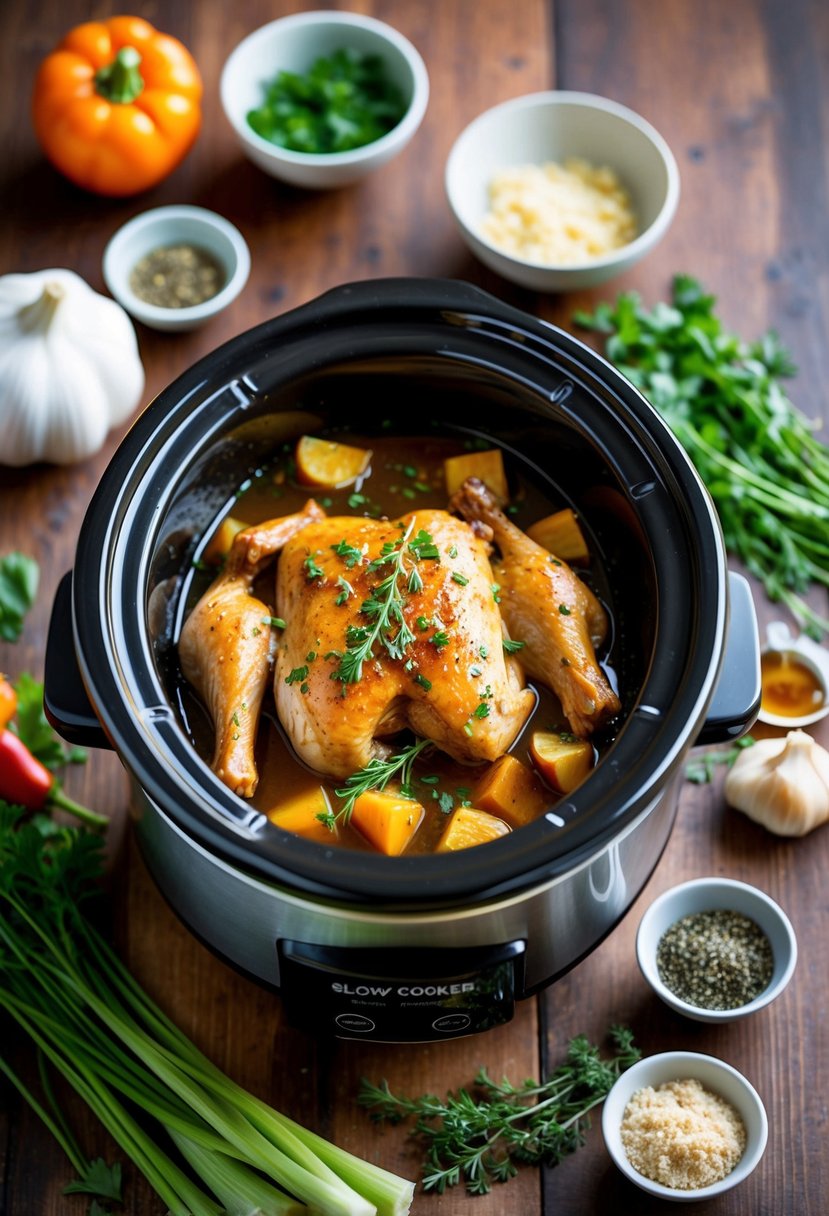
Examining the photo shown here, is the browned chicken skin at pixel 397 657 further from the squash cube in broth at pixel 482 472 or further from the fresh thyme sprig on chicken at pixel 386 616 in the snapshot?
the squash cube in broth at pixel 482 472

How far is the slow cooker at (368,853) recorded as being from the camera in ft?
6.19

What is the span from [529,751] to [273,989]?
60cm

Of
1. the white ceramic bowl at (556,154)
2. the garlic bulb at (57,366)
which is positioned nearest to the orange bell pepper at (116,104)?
the garlic bulb at (57,366)

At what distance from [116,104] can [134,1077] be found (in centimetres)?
224

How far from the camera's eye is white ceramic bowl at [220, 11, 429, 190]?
3.25 meters

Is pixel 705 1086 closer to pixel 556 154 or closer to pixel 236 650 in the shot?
pixel 236 650

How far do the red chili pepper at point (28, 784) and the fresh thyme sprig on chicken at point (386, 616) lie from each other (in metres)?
0.78

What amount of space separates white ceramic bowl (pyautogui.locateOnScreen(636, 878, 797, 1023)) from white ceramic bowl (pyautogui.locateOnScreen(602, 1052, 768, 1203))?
0.30ft

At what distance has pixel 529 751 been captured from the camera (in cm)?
225

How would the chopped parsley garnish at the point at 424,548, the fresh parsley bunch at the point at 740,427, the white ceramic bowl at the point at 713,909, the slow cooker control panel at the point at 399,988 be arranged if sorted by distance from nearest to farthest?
the slow cooker control panel at the point at 399,988
the chopped parsley garnish at the point at 424,548
the white ceramic bowl at the point at 713,909
the fresh parsley bunch at the point at 740,427

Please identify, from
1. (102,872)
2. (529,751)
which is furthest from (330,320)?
(102,872)

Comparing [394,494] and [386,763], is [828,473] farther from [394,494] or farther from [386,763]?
[386,763]

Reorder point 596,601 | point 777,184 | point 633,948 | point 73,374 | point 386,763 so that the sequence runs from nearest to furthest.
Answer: point 386,763, point 596,601, point 633,948, point 73,374, point 777,184

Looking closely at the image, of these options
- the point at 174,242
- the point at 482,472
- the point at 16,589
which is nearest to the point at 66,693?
the point at 16,589
